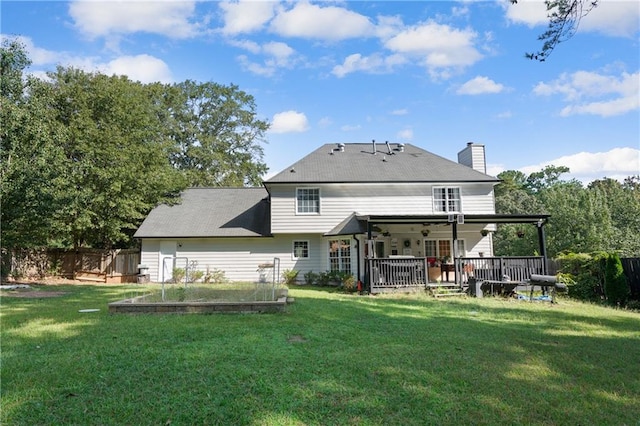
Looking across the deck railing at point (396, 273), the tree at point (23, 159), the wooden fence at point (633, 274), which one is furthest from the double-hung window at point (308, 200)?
the wooden fence at point (633, 274)

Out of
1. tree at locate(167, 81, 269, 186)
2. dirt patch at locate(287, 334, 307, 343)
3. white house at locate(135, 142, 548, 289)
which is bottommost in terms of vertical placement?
dirt patch at locate(287, 334, 307, 343)

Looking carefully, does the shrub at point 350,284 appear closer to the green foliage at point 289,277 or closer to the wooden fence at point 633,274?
the green foliage at point 289,277

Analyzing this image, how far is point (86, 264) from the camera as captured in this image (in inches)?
829

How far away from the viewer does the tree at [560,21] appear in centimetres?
586

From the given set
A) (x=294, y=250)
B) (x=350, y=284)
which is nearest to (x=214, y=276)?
(x=294, y=250)

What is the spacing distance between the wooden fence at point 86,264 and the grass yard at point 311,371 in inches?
519

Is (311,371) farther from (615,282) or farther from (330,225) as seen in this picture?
(330,225)

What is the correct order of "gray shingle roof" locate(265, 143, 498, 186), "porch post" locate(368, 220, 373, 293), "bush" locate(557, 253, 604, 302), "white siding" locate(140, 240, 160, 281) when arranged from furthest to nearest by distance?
1. "white siding" locate(140, 240, 160, 281)
2. "gray shingle roof" locate(265, 143, 498, 186)
3. "porch post" locate(368, 220, 373, 293)
4. "bush" locate(557, 253, 604, 302)

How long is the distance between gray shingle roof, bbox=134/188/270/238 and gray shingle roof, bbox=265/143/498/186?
311 centimetres

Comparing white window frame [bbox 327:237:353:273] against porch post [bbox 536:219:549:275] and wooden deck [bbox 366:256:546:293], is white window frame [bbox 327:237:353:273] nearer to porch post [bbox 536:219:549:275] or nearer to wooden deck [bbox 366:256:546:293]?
wooden deck [bbox 366:256:546:293]

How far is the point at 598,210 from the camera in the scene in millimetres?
27578

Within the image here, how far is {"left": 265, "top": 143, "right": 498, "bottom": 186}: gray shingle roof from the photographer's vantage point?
19.3 meters

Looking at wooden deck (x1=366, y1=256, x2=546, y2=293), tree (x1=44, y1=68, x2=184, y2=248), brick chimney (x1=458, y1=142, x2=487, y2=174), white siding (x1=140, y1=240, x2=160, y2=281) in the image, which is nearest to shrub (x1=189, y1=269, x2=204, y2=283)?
white siding (x1=140, y1=240, x2=160, y2=281)

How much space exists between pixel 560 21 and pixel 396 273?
10.1 metres
